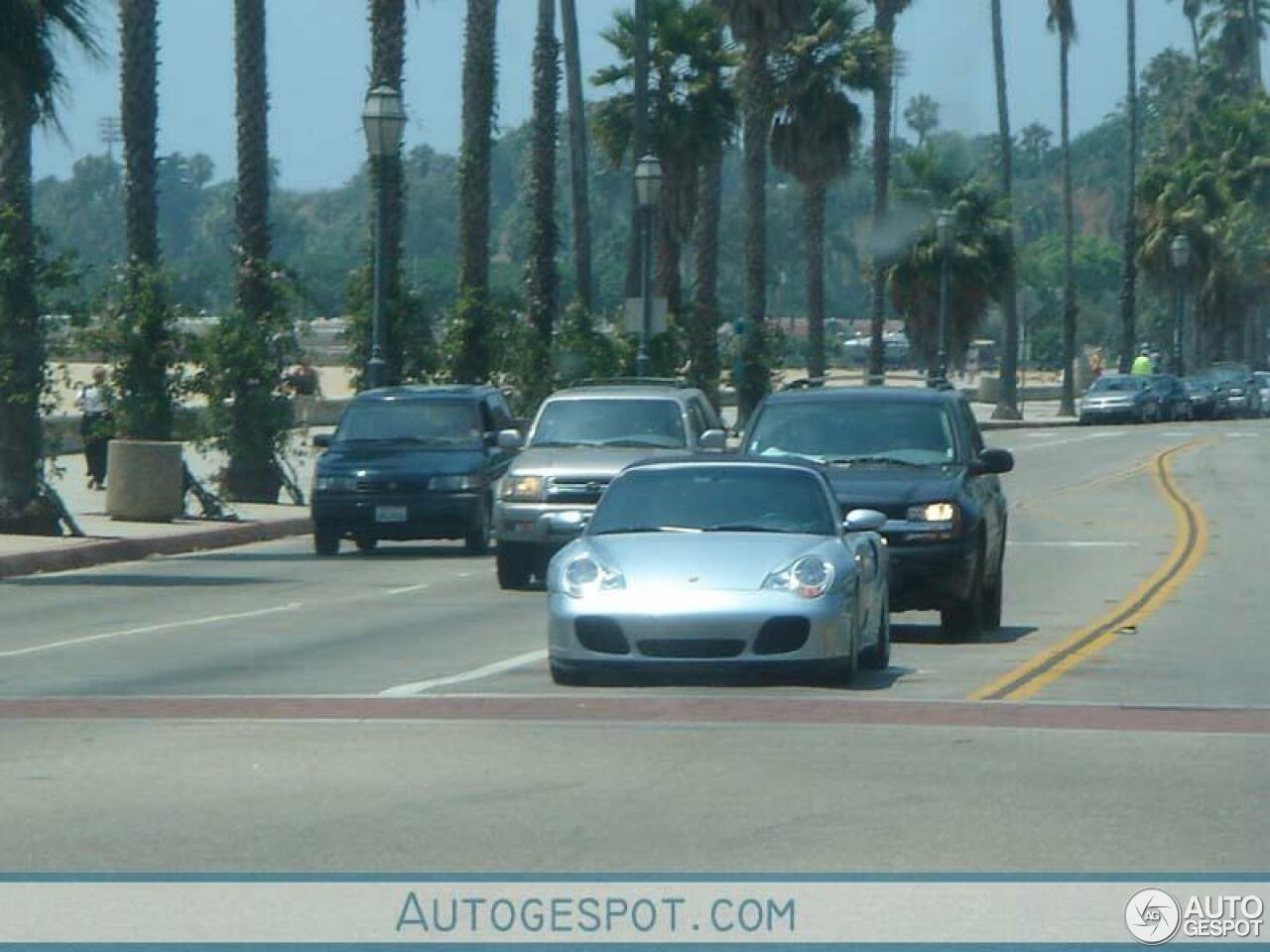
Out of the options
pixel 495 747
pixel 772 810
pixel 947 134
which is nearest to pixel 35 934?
pixel 772 810

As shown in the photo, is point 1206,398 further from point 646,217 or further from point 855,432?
point 855,432

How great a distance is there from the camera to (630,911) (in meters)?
8.57

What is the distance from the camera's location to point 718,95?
5978 centimetres

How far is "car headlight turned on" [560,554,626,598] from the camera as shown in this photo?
14.8 metres

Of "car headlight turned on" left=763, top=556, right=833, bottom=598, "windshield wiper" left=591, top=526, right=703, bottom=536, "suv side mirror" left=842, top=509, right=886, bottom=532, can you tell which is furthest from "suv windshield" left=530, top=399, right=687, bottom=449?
"car headlight turned on" left=763, top=556, right=833, bottom=598

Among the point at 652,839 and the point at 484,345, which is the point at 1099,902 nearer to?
the point at 652,839

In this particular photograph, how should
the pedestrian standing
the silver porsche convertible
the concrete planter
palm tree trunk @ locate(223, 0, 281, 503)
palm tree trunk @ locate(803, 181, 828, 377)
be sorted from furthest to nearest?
1. palm tree trunk @ locate(803, 181, 828, 377)
2. the pedestrian standing
3. palm tree trunk @ locate(223, 0, 281, 503)
4. the concrete planter
5. the silver porsche convertible

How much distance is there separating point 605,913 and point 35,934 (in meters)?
1.92

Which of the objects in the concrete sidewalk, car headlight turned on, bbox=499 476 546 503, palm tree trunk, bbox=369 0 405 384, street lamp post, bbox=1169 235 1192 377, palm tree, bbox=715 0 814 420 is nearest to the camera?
car headlight turned on, bbox=499 476 546 503

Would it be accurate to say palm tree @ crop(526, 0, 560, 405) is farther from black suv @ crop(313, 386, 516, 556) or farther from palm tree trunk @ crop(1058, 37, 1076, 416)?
palm tree trunk @ crop(1058, 37, 1076, 416)

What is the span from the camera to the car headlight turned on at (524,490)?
24.1m

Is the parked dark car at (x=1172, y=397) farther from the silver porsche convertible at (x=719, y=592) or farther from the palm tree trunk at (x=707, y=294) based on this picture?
the silver porsche convertible at (x=719, y=592)

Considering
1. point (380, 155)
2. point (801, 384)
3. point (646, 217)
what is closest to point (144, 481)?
point (380, 155)

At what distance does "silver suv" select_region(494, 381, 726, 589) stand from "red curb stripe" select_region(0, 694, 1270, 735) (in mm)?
8109
